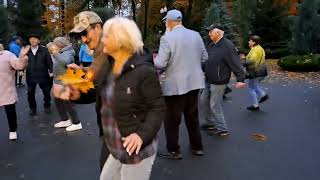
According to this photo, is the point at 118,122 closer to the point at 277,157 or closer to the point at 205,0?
the point at 277,157

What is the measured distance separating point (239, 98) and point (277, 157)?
5.38 meters

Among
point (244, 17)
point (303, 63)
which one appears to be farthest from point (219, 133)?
point (244, 17)

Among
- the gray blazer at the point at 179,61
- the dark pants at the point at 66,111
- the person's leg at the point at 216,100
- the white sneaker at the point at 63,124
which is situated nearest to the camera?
the gray blazer at the point at 179,61

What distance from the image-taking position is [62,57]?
26.6 feet

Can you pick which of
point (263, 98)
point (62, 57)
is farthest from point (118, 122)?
point (263, 98)

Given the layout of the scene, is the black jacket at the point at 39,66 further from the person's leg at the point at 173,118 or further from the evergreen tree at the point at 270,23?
the evergreen tree at the point at 270,23

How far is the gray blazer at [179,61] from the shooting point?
226 inches

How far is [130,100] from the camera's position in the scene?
2904 millimetres

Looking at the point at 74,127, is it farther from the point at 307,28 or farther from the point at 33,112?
the point at 307,28

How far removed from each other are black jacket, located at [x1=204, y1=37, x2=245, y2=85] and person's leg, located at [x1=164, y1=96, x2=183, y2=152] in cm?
134

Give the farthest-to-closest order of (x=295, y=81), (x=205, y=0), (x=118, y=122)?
(x=205, y=0) → (x=295, y=81) → (x=118, y=122)

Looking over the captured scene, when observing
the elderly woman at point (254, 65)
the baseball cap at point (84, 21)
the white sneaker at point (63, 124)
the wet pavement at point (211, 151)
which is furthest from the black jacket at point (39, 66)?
the baseball cap at point (84, 21)

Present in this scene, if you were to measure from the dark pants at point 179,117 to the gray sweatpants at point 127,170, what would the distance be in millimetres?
2700

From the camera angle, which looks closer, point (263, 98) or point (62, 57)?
point (62, 57)
